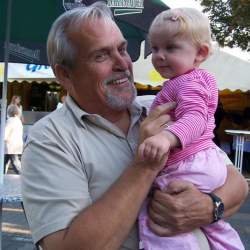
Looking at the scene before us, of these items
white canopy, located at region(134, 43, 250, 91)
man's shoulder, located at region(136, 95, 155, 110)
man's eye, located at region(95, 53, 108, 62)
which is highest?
man's eye, located at region(95, 53, 108, 62)

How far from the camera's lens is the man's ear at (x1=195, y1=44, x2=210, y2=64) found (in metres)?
2.07

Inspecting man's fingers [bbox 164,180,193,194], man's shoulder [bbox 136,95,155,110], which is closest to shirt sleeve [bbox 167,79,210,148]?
man's fingers [bbox 164,180,193,194]

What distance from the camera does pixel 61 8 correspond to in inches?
179

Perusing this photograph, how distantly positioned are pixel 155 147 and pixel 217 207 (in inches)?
13.7

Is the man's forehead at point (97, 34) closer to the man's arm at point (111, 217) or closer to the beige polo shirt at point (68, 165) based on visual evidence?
the beige polo shirt at point (68, 165)

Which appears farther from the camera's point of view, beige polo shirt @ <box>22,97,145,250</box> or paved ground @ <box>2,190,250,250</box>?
paved ground @ <box>2,190,250,250</box>

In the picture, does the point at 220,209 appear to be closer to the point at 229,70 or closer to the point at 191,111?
the point at 191,111

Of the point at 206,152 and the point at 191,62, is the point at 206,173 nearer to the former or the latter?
the point at 206,152

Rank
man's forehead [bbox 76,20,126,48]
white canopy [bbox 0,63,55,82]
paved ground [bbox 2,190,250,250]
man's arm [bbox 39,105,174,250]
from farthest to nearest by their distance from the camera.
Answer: white canopy [bbox 0,63,55,82] → paved ground [bbox 2,190,250,250] → man's forehead [bbox 76,20,126,48] → man's arm [bbox 39,105,174,250]

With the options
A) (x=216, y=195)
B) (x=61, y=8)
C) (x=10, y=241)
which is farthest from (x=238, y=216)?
(x=216, y=195)

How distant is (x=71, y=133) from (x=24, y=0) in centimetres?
312

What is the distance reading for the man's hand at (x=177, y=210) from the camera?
5.88 ft

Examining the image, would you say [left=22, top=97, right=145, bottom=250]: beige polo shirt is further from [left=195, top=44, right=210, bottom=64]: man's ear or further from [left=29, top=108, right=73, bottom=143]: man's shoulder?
[left=195, top=44, right=210, bottom=64]: man's ear

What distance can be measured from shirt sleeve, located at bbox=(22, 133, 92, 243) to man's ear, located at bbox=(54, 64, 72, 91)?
33 cm
